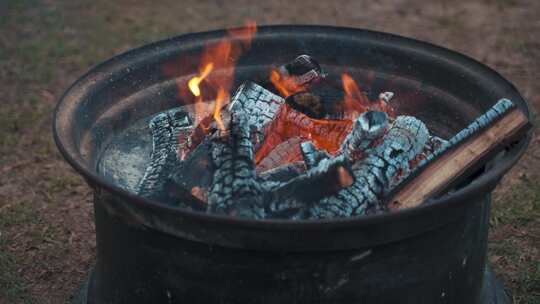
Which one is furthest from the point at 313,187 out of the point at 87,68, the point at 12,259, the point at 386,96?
the point at 87,68

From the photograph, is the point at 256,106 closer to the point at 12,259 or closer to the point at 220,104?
the point at 220,104

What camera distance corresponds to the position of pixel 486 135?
252 centimetres

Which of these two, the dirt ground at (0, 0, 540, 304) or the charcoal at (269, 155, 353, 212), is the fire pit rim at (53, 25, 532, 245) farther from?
the dirt ground at (0, 0, 540, 304)

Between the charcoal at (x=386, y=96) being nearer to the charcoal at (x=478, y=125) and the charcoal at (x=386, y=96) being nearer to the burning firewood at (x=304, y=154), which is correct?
the burning firewood at (x=304, y=154)

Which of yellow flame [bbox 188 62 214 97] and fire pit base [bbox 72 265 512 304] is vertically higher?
yellow flame [bbox 188 62 214 97]

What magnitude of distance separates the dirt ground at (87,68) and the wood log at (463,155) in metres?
1.21

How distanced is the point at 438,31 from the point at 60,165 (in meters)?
3.48

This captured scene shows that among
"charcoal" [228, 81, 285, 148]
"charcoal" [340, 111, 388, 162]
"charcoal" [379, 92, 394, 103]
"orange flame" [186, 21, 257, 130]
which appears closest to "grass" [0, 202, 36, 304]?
"orange flame" [186, 21, 257, 130]

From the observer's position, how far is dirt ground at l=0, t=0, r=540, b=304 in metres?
3.69

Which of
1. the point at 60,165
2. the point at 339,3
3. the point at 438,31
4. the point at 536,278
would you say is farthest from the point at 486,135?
the point at 339,3

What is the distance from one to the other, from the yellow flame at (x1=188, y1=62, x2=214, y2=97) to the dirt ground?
120cm

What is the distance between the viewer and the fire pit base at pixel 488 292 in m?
3.00

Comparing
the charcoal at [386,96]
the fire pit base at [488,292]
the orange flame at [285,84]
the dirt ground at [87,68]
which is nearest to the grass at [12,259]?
the dirt ground at [87,68]

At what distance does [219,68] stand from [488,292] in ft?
5.15
